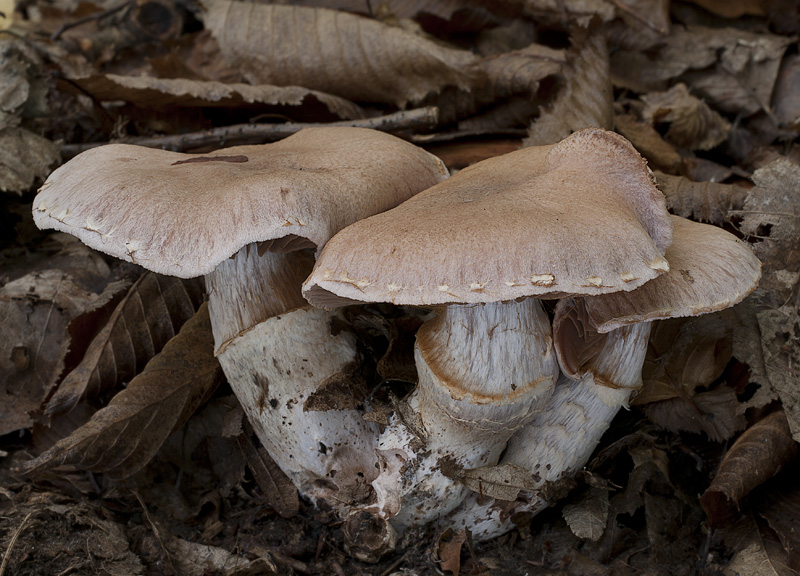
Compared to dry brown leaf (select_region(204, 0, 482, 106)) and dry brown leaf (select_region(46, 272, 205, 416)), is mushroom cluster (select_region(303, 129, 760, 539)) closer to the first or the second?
dry brown leaf (select_region(46, 272, 205, 416))

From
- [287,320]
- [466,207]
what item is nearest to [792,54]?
[466,207]

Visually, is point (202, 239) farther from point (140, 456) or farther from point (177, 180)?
point (140, 456)

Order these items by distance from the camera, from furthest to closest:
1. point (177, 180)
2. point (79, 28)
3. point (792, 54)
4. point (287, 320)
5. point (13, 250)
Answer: point (79, 28), point (792, 54), point (13, 250), point (287, 320), point (177, 180)

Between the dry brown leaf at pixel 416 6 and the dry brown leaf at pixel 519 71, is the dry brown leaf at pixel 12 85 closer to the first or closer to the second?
the dry brown leaf at pixel 416 6

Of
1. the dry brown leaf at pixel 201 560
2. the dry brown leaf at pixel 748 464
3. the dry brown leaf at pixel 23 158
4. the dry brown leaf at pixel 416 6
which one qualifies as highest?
the dry brown leaf at pixel 416 6

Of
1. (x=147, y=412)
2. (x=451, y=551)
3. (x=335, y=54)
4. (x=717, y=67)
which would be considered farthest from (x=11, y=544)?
(x=717, y=67)

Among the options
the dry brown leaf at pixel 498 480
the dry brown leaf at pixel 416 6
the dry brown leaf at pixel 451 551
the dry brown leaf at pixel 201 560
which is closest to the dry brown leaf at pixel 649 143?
the dry brown leaf at pixel 416 6

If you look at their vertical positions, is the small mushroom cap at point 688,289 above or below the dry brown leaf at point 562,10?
below
